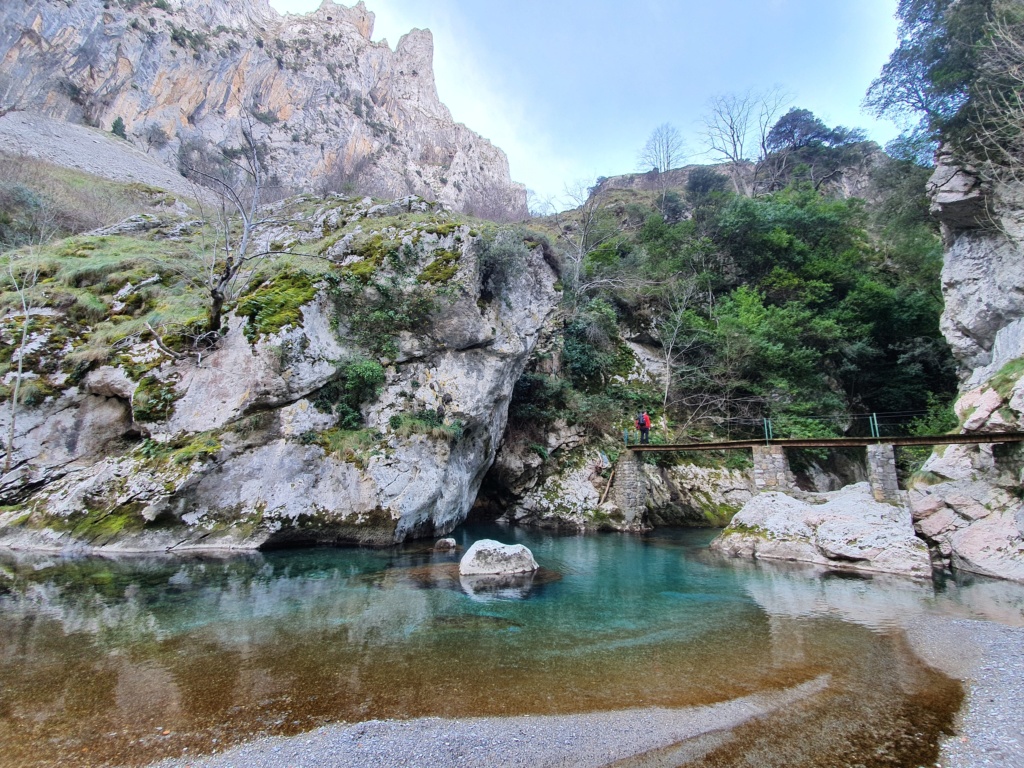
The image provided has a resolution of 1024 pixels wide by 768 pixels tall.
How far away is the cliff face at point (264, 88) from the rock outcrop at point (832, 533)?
32.8 m

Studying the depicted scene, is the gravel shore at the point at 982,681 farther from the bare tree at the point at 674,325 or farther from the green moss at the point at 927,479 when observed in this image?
the bare tree at the point at 674,325

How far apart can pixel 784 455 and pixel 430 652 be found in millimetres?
14853

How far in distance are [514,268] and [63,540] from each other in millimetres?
15240

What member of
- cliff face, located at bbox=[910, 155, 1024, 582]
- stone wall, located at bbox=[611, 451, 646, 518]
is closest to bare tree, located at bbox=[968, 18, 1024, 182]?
cliff face, located at bbox=[910, 155, 1024, 582]

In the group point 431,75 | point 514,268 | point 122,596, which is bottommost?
point 122,596

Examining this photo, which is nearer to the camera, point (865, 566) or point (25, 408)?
point (865, 566)

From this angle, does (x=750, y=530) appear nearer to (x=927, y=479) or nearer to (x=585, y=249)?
(x=927, y=479)

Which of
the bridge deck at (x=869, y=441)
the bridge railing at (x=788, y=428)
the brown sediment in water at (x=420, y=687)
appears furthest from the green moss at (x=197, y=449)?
the bridge deck at (x=869, y=441)

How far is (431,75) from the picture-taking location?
78938mm

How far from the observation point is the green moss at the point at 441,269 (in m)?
16.2

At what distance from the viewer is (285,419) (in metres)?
12.8

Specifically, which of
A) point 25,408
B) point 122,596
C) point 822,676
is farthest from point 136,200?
point 822,676

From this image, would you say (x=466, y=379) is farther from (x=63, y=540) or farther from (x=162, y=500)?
(x=63, y=540)

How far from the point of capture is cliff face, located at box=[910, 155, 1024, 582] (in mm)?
10141
